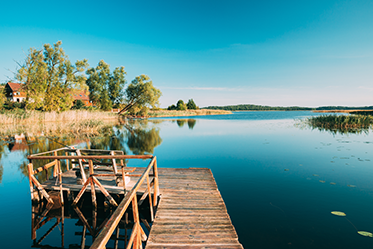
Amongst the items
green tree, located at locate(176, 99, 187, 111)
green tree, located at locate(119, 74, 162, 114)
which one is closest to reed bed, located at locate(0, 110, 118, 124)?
green tree, located at locate(119, 74, 162, 114)

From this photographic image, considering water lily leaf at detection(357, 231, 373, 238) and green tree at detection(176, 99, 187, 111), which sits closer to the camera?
water lily leaf at detection(357, 231, 373, 238)

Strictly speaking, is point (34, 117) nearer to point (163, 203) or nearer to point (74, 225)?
point (74, 225)

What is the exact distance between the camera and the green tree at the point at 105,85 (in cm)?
5166

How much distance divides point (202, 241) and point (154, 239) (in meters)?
0.91

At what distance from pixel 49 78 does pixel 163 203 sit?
37.4m

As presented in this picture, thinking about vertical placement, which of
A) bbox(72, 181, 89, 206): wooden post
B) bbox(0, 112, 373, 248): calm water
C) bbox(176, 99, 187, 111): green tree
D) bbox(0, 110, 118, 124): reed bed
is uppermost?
bbox(176, 99, 187, 111): green tree

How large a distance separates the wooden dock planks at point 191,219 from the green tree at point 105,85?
165ft

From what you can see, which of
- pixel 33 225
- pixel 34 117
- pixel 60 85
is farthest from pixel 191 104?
pixel 33 225

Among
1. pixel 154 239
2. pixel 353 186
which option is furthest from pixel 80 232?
pixel 353 186

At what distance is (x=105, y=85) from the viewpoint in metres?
53.0

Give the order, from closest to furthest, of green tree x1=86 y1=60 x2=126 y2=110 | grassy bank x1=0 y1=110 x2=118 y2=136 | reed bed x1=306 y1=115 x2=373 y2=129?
grassy bank x1=0 y1=110 x2=118 y2=136
reed bed x1=306 y1=115 x2=373 y2=129
green tree x1=86 y1=60 x2=126 y2=110

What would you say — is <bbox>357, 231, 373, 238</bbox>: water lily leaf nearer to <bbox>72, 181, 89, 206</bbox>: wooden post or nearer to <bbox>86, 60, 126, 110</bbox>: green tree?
<bbox>72, 181, 89, 206</bbox>: wooden post

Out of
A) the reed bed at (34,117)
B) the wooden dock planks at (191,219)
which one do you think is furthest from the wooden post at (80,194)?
the reed bed at (34,117)

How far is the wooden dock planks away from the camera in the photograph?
3.74m
